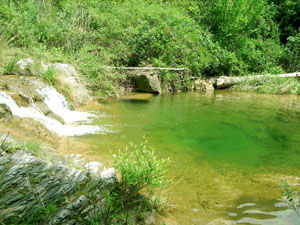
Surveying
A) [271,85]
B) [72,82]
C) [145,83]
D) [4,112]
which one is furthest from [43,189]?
[271,85]

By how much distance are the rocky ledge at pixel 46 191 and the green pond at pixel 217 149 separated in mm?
944

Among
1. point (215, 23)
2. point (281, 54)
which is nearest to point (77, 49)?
point (215, 23)

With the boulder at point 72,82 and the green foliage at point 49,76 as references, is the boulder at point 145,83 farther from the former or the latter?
the green foliage at point 49,76

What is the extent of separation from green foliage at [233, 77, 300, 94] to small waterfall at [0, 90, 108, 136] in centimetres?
924

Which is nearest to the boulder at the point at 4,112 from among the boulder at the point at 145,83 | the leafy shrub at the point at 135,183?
the leafy shrub at the point at 135,183

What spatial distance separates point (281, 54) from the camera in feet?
58.5

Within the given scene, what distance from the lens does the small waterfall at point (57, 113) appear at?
20.3ft

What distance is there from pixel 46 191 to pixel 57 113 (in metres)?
4.91

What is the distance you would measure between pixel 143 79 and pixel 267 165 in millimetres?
7282

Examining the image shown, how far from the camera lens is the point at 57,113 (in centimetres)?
754

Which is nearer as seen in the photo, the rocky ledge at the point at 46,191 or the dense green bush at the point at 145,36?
the rocky ledge at the point at 46,191

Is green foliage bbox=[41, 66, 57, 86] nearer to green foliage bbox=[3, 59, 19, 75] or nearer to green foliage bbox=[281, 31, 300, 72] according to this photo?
green foliage bbox=[3, 59, 19, 75]

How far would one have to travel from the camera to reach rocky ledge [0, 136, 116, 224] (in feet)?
8.51

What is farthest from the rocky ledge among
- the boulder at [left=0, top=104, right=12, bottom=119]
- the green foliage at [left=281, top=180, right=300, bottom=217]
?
the boulder at [left=0, top=104, right=12, bottom=119]
